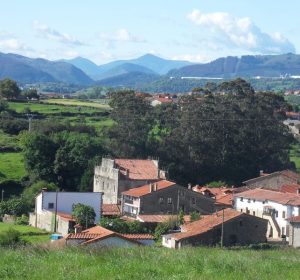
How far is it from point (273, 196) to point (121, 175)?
926 cm

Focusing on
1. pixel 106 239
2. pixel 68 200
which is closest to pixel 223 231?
A: pixel 68 200

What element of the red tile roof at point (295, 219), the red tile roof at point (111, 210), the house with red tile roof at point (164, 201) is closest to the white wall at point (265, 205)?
the red tile roof at point (295, 219)

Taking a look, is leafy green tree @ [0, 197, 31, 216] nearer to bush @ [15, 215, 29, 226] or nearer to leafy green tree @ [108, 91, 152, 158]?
bush @ [15, 215, 29, 226]

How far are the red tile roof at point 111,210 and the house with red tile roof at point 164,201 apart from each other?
1.77ft

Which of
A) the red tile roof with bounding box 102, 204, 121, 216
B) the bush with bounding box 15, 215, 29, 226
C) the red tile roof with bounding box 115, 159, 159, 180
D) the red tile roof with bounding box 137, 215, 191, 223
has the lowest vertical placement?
the bush with bounding box 15, 215, 29, 226

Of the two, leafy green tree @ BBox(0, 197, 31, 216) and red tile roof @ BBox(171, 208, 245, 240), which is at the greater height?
red tile roof @ BBox(171, 208, 245, 240)

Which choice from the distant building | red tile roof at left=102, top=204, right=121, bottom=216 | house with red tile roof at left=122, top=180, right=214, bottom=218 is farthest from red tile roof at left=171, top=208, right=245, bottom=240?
the distant building

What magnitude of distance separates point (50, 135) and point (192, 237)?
23212mm

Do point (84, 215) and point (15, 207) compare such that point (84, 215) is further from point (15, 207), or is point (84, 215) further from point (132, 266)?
point (132, 266)

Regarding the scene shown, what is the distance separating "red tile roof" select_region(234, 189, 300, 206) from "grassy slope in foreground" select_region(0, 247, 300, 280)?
28282 millimetres

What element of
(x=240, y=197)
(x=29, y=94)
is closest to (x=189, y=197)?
(x=240, y=197)

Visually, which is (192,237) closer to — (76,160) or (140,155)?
(76,160)

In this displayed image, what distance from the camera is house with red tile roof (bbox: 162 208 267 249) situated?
31.4 meters

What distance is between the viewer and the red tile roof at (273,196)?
130ft
